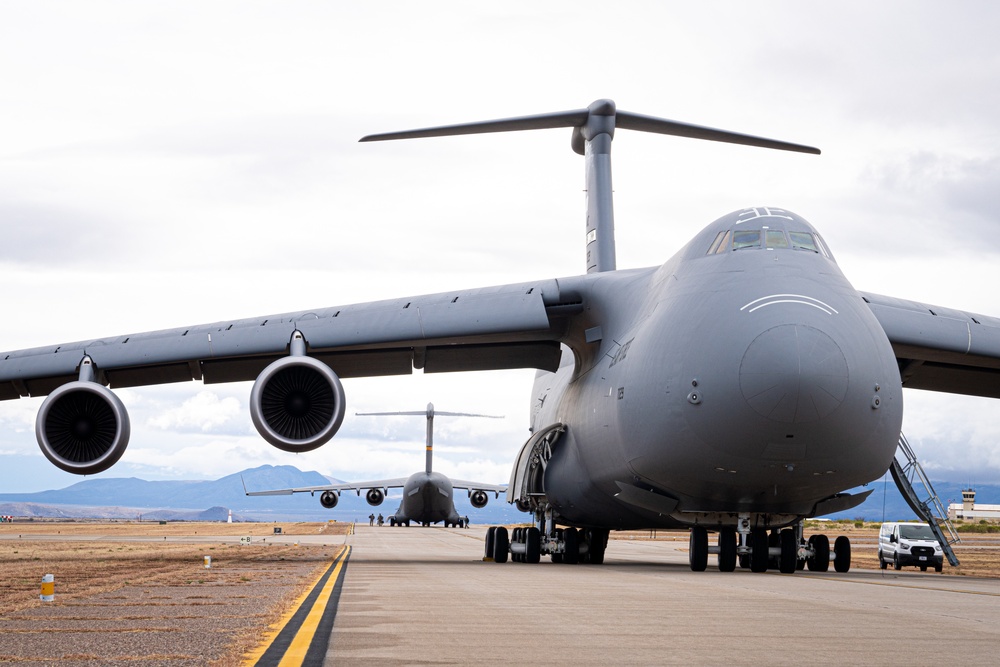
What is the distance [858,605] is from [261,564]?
1029 centimetres

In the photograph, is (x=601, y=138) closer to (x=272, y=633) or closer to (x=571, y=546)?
(x=571, y=546)

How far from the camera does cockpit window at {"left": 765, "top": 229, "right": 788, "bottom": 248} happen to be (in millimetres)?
14203

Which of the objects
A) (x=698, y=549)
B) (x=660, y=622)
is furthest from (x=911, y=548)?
(x=660, y=622)

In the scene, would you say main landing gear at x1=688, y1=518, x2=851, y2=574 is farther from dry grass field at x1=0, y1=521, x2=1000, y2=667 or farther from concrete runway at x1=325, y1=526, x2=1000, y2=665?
dry grass field at x1=0, y1=521, x2=1000, y2=667

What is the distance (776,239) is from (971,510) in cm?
11017

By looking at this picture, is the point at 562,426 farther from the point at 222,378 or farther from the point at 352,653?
the point at 352,653

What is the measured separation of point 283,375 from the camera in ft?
54.2

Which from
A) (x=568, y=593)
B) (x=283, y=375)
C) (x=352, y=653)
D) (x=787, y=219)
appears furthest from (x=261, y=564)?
(x=352, y=653)

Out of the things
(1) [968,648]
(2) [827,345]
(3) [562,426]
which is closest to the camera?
(1) [968,648]

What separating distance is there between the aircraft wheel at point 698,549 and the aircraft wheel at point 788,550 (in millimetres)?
984

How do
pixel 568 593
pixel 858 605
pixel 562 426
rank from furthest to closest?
pixel 562 426 → pixel 568 593 → pixel 858 605

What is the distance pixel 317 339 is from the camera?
678 inches

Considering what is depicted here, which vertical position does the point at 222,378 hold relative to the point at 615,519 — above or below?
above

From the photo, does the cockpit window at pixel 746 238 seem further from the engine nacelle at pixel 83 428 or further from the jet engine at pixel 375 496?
the jet engine at pixel 375 496
